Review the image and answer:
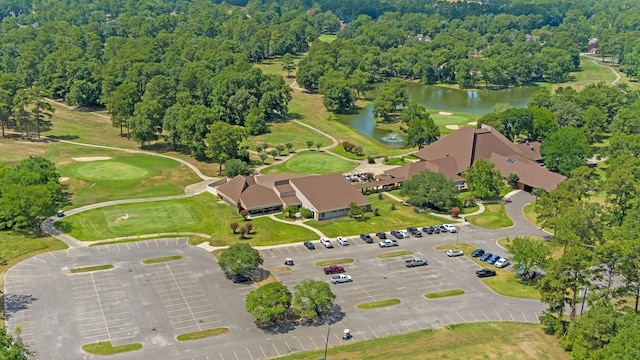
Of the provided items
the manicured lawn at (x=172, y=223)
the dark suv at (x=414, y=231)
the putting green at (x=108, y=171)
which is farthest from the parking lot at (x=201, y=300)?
the putting green at (x=108, y=171)

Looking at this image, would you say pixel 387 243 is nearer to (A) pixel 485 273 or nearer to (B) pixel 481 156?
(A) pixel 485 273

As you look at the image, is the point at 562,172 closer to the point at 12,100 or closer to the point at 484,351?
the point at 484,351

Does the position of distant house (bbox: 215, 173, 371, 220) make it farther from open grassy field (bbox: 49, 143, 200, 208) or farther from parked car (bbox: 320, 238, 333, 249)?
open grassy field (bbox: 49, 143, 200, 208)

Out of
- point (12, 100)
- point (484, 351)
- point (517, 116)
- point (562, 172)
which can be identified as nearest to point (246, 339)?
point (484, 351)

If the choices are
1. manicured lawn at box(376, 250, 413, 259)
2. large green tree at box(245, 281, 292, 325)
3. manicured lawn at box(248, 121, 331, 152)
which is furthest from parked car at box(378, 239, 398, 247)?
manicured lawn at box(248, 121, 331, 152)

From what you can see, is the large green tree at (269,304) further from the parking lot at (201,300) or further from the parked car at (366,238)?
the parked car at (366,238)
